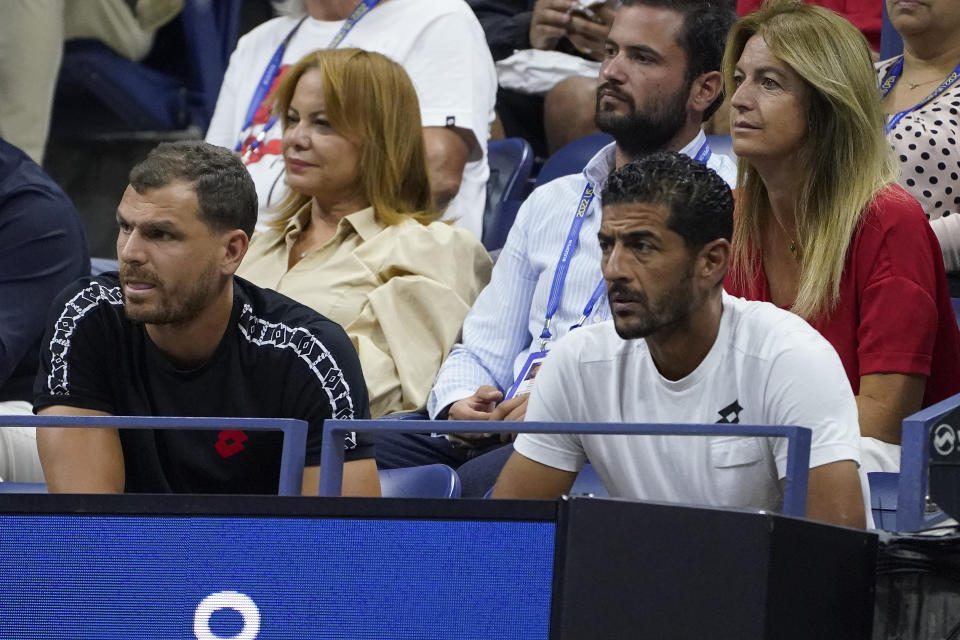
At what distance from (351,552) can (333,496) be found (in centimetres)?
7

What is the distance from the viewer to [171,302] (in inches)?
102

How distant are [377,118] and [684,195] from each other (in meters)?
1.27

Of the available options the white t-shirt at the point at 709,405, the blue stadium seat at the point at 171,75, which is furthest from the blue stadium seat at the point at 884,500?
the blue stadium seat at the point at 171,75

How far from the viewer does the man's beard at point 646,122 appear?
3256 mm

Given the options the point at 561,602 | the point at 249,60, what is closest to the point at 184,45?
the point at 249,60

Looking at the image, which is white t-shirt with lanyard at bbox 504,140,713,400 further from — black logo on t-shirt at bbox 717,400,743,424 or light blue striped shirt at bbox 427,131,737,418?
black logo on t-shirt at bbox 717,400,743,424

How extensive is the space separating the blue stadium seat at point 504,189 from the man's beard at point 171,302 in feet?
4.62

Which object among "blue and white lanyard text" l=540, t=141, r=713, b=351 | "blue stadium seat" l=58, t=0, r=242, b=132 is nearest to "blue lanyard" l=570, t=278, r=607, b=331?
"blue and white lanyard text" l=540, t=141, r=713, b=351

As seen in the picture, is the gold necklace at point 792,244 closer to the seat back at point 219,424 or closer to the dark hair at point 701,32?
the dark hair at point 701,32

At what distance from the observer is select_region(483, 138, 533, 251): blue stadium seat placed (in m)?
3.95

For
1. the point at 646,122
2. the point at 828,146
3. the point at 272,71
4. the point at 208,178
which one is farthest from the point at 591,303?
the point at 272,71

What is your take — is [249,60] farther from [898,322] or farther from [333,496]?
[333,496]

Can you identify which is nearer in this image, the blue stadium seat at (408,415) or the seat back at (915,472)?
the seat back at (915,472)

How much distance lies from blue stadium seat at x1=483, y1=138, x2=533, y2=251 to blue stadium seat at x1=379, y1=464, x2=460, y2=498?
123 centimetres
